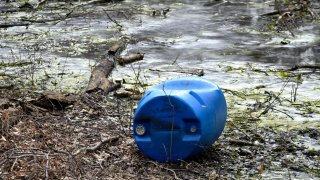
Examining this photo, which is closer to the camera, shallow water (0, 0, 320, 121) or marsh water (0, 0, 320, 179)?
marsh water (0, 0, 320, 179)

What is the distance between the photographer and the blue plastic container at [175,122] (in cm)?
515

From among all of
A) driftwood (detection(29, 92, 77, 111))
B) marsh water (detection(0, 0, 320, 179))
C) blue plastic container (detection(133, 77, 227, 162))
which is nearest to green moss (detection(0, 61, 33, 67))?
marsh water (detection(0, 0, 320, 179))

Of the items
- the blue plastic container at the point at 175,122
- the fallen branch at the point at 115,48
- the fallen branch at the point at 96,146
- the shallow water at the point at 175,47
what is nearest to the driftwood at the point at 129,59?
the shallow water at the point at 175,47

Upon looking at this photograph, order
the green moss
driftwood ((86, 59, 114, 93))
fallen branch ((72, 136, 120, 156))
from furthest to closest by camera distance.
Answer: the green moss, driftwood ((86, 59, 114, 93)), fallen branch ((72, 136, 120, 156))

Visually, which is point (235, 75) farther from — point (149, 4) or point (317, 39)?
point (149, 4)

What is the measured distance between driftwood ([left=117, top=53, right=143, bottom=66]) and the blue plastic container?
4.01 meters

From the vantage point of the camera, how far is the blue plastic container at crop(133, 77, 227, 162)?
515 centimetres

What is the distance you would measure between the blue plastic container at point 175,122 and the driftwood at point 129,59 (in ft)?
13.2

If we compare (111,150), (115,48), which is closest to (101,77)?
(115,48)

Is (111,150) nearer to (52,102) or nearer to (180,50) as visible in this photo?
(52,102)

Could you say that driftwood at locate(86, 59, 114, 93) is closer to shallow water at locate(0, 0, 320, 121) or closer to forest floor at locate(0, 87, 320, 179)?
shallow water at locate(0, 0, 320, 121)

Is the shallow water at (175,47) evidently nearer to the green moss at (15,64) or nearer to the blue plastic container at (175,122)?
the green moss at (15,64)

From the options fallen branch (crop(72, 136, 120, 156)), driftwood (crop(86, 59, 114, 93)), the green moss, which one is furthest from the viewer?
the green moss

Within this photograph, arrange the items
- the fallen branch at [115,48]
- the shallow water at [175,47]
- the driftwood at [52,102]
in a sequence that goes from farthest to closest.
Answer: the fallen branch at [115,48]
the shallow water at [175,47]
the driftwood at [52,102]
